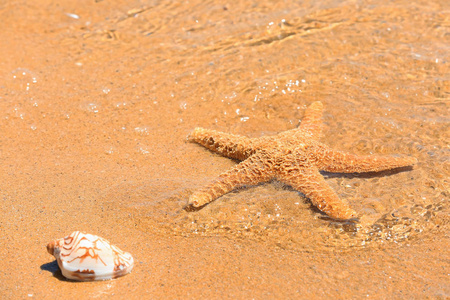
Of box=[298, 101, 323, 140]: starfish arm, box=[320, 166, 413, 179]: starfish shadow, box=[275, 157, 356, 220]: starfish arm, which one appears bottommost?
box=[320, 166, 413, 179]: starfish shadow

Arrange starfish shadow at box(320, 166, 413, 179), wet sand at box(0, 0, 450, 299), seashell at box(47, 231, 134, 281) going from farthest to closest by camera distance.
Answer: starfish shadow at box(320, 166, 413, 179)
wet sand at box(0, 0, 450, 299)
seashell at box(47, 231, 134, 281)

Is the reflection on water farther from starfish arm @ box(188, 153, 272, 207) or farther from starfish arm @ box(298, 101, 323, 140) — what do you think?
starfish arm @ box(298, 101, 323, 140)

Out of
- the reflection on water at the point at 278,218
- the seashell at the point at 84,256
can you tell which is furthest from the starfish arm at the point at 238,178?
the seashell at the point at 84,256

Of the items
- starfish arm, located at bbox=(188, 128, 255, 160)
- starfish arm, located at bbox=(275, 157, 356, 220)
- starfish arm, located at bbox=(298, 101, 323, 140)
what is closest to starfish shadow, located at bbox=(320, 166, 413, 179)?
starfish arm, located at bbox=(275, 157, 356, 220)

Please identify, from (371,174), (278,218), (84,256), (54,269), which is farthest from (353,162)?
(54,269)

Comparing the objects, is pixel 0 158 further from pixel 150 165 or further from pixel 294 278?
pixel 294 278

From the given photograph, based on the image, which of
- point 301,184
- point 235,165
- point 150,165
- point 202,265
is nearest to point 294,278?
point 202,265

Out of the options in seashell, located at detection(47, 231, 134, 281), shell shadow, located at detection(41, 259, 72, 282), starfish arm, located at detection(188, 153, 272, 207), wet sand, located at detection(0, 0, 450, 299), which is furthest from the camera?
starfish arm, located at detection(188, 153, 272, 207)
